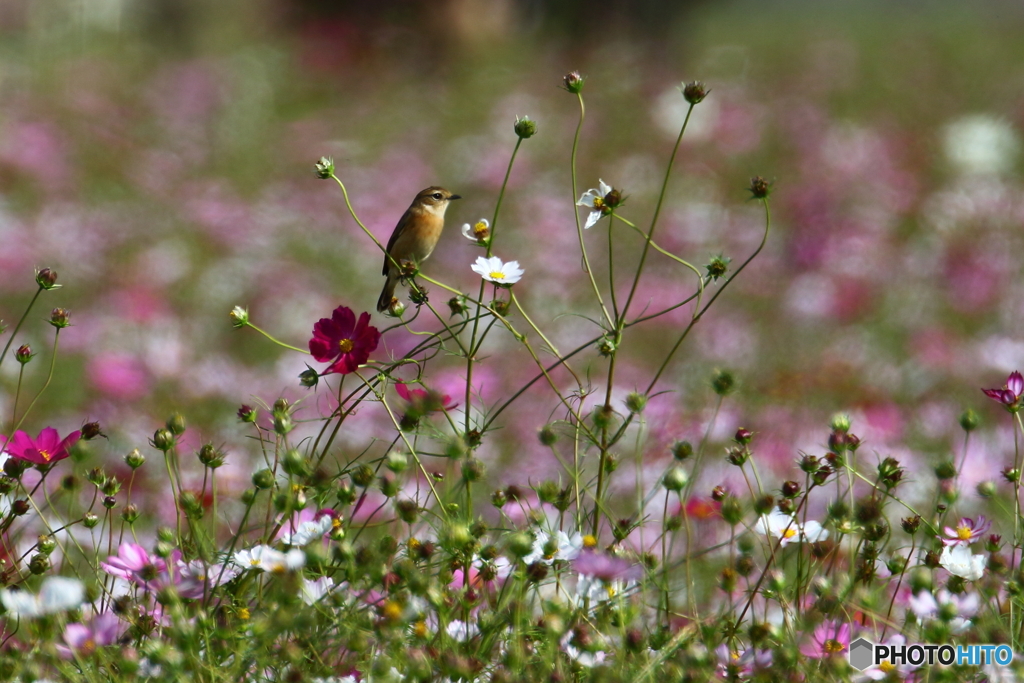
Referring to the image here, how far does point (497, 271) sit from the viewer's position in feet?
4.60

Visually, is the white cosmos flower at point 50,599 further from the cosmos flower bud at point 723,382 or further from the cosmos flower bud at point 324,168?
the cosmos flower bud at point 723,382

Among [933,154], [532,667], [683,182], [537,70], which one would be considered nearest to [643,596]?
[532,667]

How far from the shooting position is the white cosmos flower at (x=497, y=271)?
1.37m

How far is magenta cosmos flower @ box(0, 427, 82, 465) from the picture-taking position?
1.37m

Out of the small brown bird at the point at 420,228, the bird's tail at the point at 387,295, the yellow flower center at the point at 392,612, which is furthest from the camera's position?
the small brown bird at the point at 420,228

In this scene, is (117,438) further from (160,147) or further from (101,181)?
(160,147)

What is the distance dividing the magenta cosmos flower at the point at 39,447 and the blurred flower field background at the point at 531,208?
232 millimetres

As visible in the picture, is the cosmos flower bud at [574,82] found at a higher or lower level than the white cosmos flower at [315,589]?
higher

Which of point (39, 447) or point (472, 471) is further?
point (39, 447)

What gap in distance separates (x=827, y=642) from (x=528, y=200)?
3790 mm

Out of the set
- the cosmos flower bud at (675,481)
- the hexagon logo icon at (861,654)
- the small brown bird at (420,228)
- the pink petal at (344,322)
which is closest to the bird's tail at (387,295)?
the small brown bird at (420,228)

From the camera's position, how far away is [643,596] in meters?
1.38

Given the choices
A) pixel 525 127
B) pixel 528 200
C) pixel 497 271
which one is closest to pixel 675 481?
pixel 497 271

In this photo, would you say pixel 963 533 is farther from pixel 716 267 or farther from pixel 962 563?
pixel 716 267
